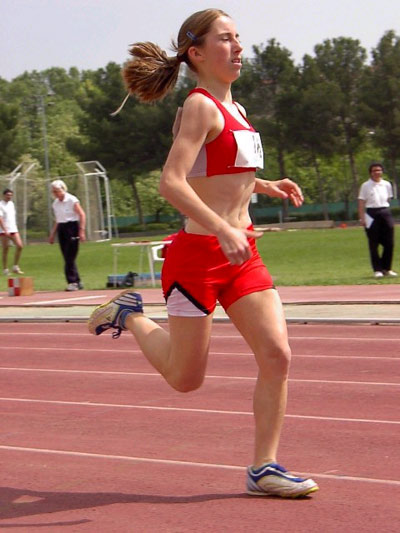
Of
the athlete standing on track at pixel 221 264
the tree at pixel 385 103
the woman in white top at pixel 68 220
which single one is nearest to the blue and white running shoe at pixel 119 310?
the athlete standing on track at pixel 221 264

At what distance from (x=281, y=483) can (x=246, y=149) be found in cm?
143

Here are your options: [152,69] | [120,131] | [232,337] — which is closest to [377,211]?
[232,337]

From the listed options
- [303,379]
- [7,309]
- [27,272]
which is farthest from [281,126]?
[303,379]

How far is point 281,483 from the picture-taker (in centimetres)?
495

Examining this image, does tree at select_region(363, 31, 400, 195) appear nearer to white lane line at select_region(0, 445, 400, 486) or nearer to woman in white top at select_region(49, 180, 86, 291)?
woman in white top at select_region(49, 180, 86, 291)

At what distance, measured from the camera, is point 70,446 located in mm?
6379

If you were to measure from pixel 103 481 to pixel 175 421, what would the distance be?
1523mm

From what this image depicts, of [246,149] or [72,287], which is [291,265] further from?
[246,149]

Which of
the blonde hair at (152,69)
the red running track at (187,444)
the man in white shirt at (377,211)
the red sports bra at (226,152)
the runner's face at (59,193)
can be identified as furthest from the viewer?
the runner's face at (59,193)

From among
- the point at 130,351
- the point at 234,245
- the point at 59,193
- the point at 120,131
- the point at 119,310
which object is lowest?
the point at 130,351

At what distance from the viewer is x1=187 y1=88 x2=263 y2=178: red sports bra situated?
16.1 ft

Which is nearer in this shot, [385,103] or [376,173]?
[376,173]

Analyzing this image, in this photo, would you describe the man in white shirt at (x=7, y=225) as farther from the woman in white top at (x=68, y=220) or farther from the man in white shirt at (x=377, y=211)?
the man in white shirt at (x=377, y=211)

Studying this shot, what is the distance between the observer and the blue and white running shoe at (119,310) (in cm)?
564
